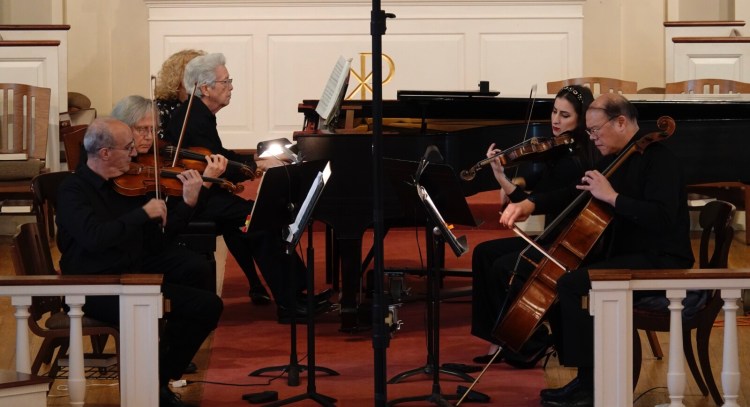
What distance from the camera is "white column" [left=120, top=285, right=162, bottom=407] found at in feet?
13.8

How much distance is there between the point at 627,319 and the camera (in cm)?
427

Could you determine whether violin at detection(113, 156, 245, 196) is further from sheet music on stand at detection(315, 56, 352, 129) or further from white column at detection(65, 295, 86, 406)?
sheet music on stand at detection(315, 56, 352, 129)

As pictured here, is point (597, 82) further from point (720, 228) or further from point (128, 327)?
point (128, 327)

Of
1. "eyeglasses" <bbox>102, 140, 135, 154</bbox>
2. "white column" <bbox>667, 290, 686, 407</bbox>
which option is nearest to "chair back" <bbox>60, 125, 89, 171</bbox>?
"eyeglasses" <bbox>102, 140, 135, 154</bbox>

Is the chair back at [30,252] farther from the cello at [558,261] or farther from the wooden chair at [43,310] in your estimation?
the cello at [558,261]

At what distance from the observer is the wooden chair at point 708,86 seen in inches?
345

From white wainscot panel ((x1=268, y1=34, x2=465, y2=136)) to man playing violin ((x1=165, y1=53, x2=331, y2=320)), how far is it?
3.94 m

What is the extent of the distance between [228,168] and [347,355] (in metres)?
1.15

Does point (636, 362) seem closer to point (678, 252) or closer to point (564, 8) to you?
point (678, 252)

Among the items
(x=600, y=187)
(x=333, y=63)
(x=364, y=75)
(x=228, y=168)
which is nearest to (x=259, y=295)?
(x=228, y=168)

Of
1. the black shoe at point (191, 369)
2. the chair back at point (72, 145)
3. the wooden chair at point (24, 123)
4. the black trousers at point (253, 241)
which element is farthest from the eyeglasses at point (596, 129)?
the wooden chair at point (24, 123)

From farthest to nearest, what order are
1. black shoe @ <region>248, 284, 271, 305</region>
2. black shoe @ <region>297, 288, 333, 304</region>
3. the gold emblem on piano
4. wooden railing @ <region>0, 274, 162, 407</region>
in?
the gold emblem on piano, black shoe @ <region>248, 284, 271, 305</region>, black shoe @ <region>297, 288, 333, 304</region>, wooden railing @ <region>0, 274, 162, 407</region>

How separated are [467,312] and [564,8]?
15.1 ft

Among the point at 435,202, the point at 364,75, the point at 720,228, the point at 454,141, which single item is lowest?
the point at 720,228
